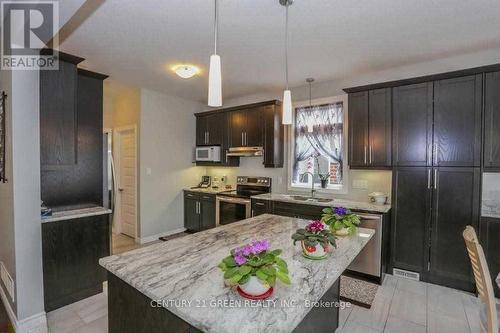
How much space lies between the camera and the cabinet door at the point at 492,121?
8.43 ft

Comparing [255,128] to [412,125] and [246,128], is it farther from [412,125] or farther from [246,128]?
[412,125]

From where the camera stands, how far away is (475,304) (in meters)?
2.54

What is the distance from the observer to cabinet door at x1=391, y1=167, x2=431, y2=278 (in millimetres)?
2939

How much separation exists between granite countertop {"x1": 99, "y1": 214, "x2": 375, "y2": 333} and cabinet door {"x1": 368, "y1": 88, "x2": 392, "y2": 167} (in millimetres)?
1601

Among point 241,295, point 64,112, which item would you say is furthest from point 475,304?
point 64,112

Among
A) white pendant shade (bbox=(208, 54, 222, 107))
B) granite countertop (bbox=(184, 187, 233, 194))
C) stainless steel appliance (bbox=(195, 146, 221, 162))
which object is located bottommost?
granite countertop (bbox=(184, 187, 233, 194))

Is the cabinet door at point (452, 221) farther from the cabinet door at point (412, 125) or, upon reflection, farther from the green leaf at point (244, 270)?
the green leaf at point (244, 270)

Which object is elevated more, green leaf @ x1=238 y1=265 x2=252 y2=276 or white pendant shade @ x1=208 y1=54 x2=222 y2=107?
white pendant shade @ x1=208 y1=54 x2=222 y2=107

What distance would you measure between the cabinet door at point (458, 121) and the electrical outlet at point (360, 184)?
92 centimetres

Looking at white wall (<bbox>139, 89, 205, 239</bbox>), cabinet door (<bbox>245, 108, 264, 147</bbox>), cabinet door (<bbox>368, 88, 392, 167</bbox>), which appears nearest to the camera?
cabinet door (<bbox>368, 88, 392, 167</bbox>)

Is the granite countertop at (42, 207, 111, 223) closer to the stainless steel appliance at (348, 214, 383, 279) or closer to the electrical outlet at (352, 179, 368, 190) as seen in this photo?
the stainless steel appliance at (348, 214, 383, 279)

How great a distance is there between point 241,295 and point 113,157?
16.1 ft

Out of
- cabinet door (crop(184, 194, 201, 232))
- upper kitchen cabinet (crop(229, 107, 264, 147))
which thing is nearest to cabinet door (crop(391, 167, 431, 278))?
upper kitchen cabinet (crop(229, 107, 264, 147))

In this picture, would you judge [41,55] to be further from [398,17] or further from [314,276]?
[398,17]
